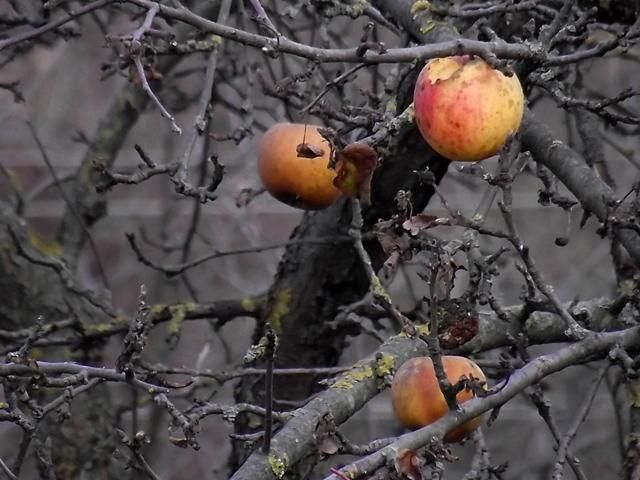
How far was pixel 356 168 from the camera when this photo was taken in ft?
6.09

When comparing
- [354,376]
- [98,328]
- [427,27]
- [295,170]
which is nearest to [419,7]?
[427,27]

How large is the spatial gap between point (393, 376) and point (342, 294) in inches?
33.6

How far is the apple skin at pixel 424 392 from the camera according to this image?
209cm

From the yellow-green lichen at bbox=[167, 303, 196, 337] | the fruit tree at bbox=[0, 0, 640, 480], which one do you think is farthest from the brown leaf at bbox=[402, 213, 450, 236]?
the yellow-green lichen at bbox=[167, 303, 196, 337]

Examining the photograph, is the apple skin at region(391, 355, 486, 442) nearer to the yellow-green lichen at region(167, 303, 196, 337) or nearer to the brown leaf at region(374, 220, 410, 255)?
the brown leaf at region(374, 220, 410, 255)

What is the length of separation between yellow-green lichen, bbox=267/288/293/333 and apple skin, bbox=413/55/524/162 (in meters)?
1.30

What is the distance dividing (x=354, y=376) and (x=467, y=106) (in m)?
0.65

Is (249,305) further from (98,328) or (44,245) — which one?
(44,245)

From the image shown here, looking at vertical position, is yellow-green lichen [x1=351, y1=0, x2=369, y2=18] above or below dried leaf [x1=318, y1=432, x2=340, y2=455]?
above

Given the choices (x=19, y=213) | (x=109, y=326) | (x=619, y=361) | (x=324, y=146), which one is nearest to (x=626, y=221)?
(x=619, y=361)

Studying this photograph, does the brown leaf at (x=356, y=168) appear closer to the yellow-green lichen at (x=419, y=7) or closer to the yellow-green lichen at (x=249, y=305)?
the yellow-green lichen at (x=419, y=7)

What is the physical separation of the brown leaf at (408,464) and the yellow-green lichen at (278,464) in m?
0.24

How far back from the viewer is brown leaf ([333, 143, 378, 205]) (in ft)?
5.99

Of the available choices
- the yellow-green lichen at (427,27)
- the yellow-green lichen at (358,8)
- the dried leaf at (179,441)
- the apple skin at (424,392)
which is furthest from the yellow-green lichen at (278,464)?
the yellow-green lichen at (427,27)
